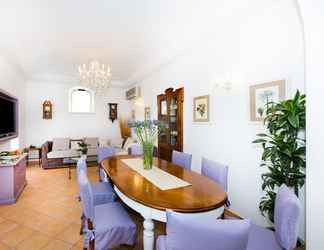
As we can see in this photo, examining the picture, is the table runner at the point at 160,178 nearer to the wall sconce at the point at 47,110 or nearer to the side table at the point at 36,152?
the side table at the point at 36,152

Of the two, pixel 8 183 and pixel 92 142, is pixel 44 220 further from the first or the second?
pixel 92 142

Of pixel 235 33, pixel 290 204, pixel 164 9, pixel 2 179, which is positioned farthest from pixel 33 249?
pixel 235 33

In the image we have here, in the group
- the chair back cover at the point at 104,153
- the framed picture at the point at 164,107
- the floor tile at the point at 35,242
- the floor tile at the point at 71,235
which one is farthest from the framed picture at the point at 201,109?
the floor tile at the point at 35,242

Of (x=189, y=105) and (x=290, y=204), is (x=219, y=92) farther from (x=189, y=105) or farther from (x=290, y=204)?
(x=290, y=204)

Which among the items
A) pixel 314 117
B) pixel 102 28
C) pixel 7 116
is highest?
pixel 102 28

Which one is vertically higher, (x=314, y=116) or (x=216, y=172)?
(x=314, y=116)

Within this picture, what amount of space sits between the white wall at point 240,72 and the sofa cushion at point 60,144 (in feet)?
13.9

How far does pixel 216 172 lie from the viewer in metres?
2.14

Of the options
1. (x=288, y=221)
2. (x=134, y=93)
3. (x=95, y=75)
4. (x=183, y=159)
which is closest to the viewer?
(x=288, y=221)

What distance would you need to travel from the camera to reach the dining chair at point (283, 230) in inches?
48.3

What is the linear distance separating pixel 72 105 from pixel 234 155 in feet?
19.3

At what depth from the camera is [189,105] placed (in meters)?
3.69

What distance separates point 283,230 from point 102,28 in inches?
122

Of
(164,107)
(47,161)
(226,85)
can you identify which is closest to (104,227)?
(226,85)
